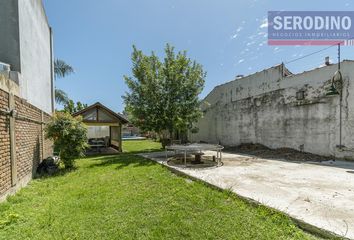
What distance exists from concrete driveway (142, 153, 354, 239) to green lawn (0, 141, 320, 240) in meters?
0.39

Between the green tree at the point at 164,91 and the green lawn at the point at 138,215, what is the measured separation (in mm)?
6459

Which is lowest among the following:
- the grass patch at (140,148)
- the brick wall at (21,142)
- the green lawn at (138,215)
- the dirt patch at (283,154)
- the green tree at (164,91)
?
the grass patch at (140,148)

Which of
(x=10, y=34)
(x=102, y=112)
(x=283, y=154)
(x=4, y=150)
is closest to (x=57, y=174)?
(x=4, y=150)

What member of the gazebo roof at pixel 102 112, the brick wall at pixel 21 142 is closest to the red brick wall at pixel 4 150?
the brick wall at pixel 21 142

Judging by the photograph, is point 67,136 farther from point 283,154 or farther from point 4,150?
point 283,154

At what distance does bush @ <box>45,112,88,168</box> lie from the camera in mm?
7520

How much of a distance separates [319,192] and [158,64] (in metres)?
10.3

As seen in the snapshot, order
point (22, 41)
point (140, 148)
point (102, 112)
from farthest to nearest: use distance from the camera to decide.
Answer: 1. point (140, 148)
2. point (102, 112)
3. point (22, 41)

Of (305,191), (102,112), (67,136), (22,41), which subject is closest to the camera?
(305,191)

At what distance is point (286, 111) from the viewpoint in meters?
10.6

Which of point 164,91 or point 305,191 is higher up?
point 164,91

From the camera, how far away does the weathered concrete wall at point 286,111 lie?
27.6 feet

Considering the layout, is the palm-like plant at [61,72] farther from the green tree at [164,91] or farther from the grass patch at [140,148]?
the green tree at [164,91]

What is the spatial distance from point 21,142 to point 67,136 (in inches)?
90.3
